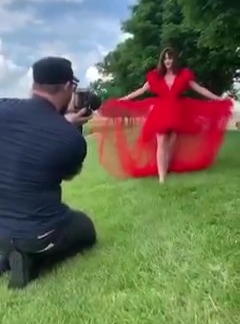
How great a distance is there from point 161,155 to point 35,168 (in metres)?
3.84

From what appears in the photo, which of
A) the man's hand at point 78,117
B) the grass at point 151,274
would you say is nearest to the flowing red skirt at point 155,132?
the grass at point 151,274

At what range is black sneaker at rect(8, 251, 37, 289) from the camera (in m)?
4.41

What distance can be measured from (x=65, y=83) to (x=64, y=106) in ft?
0.54

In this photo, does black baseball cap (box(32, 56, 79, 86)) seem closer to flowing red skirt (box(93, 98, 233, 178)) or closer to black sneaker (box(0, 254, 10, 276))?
black sneaker (box(0, 254, 10, 276))

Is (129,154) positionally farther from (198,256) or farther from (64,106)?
(198,256)

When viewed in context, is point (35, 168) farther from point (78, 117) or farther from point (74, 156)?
point (78, 117)

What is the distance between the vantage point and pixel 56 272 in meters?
4.59

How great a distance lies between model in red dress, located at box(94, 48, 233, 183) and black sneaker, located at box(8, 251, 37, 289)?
11.2 feet

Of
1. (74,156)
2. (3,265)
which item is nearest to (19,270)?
(3,265)

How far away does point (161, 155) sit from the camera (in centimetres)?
817

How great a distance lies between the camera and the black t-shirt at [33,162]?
14.6 ft

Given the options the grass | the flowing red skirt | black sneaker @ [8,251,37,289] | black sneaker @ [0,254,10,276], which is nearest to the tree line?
the flowing red skirt

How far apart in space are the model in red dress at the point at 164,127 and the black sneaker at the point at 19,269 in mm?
3428

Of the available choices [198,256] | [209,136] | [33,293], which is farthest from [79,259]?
[209,136]
